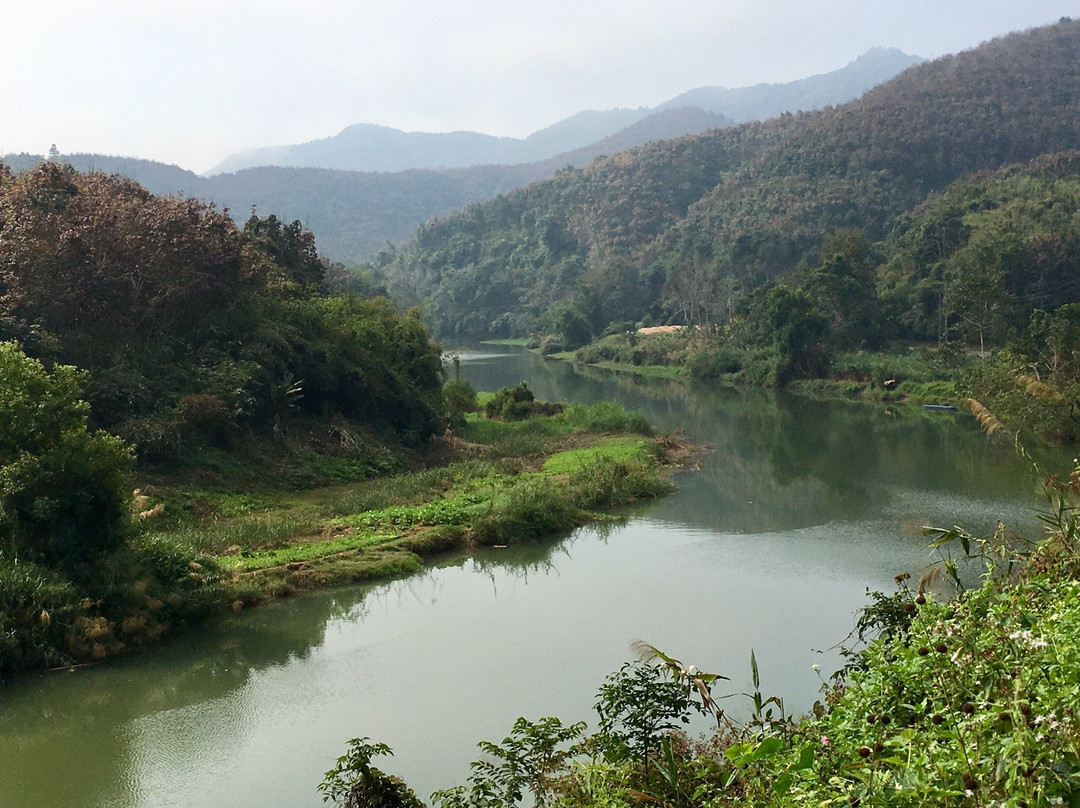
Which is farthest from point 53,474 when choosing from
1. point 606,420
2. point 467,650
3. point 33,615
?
point 606,420

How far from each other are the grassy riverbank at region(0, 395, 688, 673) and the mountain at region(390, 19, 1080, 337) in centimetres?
4345

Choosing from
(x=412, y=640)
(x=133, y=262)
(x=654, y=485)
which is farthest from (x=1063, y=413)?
(x=133, y=262)

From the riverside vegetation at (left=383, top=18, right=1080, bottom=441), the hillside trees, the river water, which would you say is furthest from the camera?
the riverside vegetation at (left=383, top=18, right=1080, bottom=441)

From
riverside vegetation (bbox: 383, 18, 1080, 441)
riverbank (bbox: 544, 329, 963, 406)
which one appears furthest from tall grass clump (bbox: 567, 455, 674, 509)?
riverbank (bbox: 544, 329, 963, 406)

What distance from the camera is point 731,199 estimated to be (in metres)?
83.5

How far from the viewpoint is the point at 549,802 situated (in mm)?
7484

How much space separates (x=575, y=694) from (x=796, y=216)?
6623 centimetres

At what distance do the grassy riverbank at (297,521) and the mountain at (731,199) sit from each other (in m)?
43.5

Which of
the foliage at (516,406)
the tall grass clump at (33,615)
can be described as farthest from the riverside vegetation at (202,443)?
the foliage at (516,406)

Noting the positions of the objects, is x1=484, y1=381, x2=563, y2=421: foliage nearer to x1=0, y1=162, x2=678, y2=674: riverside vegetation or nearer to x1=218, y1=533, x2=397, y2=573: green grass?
x1=0, y1=162, x2=678, y2=674: riverside vegetation

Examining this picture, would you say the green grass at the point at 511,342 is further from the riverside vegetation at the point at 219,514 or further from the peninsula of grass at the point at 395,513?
the peninsula of grass at the point at 395,513

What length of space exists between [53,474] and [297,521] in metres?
6.11

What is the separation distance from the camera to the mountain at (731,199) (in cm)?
7281

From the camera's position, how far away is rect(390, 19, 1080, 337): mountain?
7281 cm
